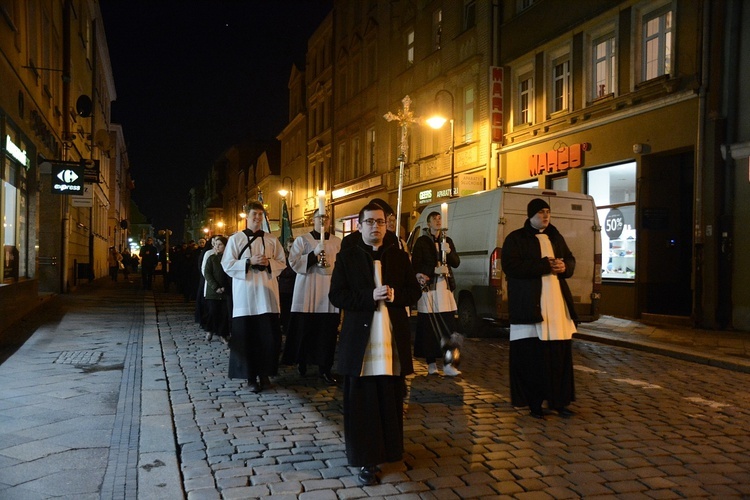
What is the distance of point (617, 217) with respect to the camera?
16672mm

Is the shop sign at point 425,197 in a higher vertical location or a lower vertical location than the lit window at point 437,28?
lower

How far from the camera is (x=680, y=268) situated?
15805mm

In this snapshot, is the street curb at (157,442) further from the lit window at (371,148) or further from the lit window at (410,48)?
the lit window at (371,148)

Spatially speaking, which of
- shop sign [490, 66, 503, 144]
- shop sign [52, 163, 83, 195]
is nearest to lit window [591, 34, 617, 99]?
shop sign [490, 66, 503, 144]

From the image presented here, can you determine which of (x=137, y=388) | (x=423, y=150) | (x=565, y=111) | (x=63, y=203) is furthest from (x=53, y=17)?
(x=137, y=388)

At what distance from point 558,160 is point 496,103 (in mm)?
3415

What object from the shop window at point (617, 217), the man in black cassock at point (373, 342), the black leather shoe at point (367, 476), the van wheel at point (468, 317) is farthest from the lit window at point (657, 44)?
the black leather shoe at point (367, 476)

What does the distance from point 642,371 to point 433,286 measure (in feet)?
10.1

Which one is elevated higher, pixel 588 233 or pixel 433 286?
pixel 588 233

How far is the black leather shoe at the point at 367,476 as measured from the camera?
4.33 metres

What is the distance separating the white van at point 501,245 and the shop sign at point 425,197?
11881 millimetres

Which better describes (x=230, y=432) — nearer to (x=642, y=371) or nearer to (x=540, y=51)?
(x=642, y=371)

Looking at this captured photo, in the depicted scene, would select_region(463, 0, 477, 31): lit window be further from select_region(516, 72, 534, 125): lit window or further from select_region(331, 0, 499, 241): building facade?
select_region(516, 72, 534, 125): lit window

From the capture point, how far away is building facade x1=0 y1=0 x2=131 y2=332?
1338 cm
